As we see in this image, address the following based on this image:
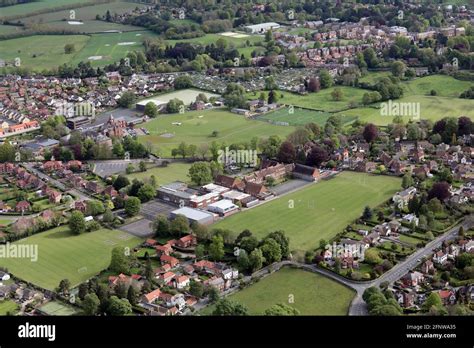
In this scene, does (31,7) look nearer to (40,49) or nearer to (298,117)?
(40,49)

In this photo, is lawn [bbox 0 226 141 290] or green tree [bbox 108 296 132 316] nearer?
green tree [bbox 108 296 132 316]

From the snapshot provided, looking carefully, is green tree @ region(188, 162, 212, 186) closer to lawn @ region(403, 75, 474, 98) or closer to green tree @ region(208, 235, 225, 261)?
green tree @ region(208, 235, 225, 261)

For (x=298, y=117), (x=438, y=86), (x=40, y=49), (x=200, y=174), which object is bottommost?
(x=200, y=174)

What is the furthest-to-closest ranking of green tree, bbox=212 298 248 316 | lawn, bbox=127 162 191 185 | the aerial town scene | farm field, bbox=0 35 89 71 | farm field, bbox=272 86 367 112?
farm field, bbox=0 35 89 71 → farm field, bbox=272 86 367 112 → lawn, bbox=127 162 191 185 → the aerial town scene → green tree, bbox=212 298 248 316

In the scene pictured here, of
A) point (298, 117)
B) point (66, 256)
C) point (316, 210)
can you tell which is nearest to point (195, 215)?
point (316, 210)

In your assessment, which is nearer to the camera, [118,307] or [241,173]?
[118,307]

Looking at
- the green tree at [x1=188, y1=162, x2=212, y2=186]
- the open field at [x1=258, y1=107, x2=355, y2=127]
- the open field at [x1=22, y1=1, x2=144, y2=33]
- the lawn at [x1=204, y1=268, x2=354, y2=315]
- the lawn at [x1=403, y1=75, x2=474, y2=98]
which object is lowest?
the lawn at [x1=204, y1=268, x2=354, y2=315]

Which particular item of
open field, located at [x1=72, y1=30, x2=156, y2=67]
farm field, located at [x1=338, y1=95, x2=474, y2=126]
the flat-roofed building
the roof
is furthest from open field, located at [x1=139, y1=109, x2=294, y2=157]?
open field, located at [x1=72, y1=30, x2=156, y2=67]
